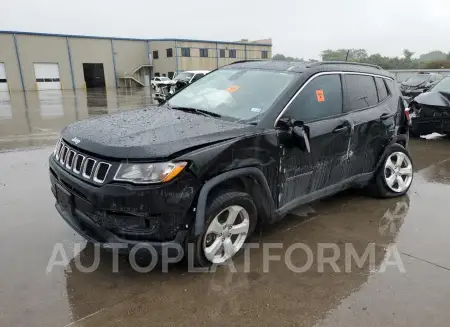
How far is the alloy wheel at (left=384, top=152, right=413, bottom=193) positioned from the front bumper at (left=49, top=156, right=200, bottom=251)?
3.09 meters

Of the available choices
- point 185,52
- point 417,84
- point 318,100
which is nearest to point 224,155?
point 318,100

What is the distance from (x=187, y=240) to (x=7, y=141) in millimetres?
7459

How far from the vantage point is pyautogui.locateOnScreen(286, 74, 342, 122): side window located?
356cm

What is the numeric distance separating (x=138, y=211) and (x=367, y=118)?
292 cm

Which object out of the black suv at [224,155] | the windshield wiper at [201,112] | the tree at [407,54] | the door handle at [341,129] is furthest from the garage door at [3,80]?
the tree at [407,54]

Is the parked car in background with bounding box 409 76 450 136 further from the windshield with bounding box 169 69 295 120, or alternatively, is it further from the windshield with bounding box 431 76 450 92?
the windshield with bounding box 169 69 295 120

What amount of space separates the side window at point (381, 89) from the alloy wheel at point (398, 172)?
745 mm

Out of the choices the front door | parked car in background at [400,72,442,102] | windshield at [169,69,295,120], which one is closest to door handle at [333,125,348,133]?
the front door

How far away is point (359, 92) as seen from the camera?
4332 mm

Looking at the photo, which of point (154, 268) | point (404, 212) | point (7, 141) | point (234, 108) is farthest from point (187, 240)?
point (7, 141)

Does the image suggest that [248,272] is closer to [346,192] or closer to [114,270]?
[114,270]

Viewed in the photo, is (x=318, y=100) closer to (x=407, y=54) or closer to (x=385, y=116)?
(x=385, y=116)

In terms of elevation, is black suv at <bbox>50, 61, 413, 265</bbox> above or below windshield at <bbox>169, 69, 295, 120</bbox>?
below

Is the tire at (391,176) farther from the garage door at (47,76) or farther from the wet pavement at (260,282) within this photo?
the garage door at (47,76)
